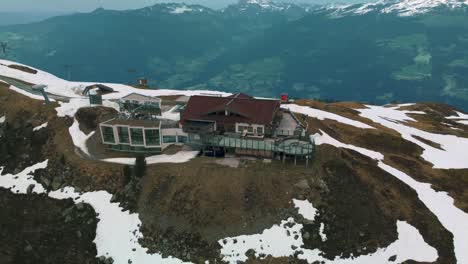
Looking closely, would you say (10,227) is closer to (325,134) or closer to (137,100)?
(137,100)

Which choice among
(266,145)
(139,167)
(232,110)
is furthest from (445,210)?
(139,167)

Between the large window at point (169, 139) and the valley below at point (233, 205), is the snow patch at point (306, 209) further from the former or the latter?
the large window at point (169, 139)

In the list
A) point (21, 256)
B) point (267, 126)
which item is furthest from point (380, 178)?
point (21, 256)

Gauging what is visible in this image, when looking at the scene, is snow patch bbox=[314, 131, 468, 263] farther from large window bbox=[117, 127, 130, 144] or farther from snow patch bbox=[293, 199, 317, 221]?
large window bbox=[117, 127, 130, 144]

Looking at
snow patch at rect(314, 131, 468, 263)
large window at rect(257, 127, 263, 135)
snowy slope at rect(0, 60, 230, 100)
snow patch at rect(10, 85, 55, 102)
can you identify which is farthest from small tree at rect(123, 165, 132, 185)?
snowy slope at rect(0, 60, 230, 100)

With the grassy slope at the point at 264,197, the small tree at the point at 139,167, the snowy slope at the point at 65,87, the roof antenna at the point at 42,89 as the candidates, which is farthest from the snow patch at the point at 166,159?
the snowy slope at the point at 65,87

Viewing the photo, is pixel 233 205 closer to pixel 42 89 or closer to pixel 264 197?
pixel 264 197

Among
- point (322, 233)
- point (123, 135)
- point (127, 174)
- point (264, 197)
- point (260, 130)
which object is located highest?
point (260, 130)
